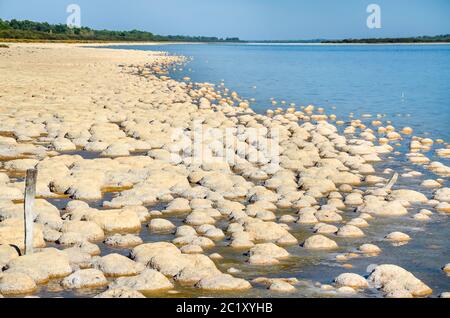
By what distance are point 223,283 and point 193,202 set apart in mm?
3750

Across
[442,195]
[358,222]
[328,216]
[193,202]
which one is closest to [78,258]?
[193,202]

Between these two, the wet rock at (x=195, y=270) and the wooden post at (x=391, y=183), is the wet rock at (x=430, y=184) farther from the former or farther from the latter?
the wet rock at (x=195, y=270)

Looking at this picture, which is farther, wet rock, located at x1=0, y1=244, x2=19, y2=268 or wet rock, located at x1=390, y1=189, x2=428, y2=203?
wet rock, located at x1=390, y1=189, x2=428, y2=203

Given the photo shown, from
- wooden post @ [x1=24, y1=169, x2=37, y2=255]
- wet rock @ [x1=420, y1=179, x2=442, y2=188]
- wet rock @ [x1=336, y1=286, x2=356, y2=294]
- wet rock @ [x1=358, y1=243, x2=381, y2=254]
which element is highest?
wooden post @ [x1=24, y1=169, x2=37, y2=255]

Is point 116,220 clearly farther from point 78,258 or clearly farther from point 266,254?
point 266,254

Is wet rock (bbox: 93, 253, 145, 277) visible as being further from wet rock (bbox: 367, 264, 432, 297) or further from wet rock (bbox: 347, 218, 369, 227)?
wet rock (bbox: 347, 218, 369, 227)

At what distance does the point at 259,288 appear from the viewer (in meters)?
7.96

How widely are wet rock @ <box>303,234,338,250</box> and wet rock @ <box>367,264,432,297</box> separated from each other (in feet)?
4.24

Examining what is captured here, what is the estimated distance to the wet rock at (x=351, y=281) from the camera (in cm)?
806

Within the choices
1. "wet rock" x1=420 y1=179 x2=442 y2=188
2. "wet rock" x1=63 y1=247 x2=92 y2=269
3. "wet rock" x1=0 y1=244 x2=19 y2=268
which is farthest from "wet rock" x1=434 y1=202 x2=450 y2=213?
"wet rock" x1=0 y1=244 x2=19 y2=268

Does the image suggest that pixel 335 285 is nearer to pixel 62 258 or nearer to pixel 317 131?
pixel 62 258

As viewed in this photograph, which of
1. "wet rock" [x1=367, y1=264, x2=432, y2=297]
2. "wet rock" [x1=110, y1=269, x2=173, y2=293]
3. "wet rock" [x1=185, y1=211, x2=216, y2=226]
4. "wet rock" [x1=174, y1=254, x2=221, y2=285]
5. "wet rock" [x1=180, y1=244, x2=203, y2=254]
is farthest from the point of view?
"wet rock" [x1=185, y1=211, x2=216, y2=226]

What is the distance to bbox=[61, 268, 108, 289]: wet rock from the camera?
25.8 feet
